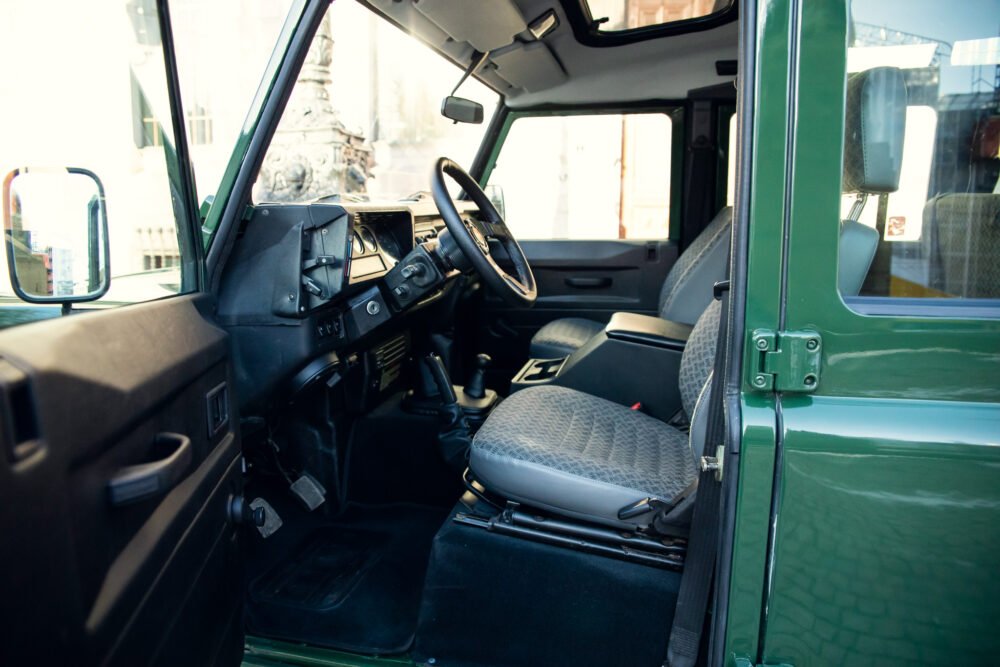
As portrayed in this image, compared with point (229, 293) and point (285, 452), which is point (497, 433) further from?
point (285, 452)

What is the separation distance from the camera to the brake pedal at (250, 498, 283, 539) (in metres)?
2.20

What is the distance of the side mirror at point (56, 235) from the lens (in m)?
0.93

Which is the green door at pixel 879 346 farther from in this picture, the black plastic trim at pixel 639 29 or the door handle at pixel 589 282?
the door handle at pixel 589 282

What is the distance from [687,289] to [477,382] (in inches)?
37.8

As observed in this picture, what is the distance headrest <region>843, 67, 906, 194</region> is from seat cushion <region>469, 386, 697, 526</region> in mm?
768

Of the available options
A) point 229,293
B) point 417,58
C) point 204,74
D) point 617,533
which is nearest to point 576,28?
point 417,58

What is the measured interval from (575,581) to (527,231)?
243 cm

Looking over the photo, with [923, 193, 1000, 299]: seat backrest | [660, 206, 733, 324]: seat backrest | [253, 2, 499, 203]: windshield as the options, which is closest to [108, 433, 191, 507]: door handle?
[923, 193, 1000, 299]: seat backrest

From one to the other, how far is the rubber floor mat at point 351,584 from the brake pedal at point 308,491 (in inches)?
3.3

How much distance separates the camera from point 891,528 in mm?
A: 979

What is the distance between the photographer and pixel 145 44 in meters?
1.21

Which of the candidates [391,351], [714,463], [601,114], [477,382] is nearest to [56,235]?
[714,463]

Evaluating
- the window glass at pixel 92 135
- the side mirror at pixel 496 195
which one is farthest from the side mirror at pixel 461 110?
the window glass at pixel 92 135

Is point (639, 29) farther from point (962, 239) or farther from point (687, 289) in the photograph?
point (962, 239)
